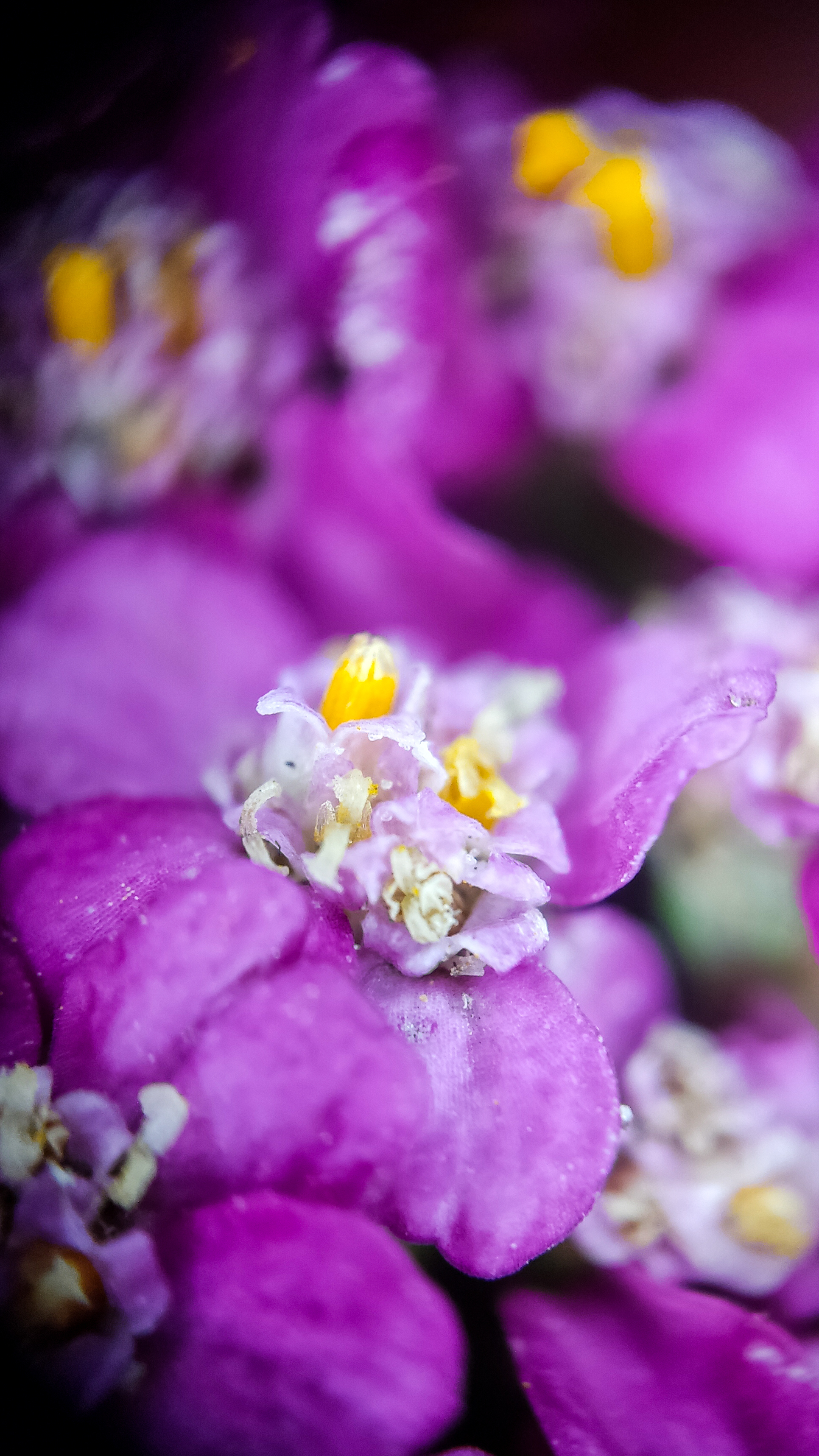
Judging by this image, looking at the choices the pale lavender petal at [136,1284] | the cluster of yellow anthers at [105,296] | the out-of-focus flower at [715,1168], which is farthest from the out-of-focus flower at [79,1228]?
the cluster of yellow anthers at [105,296]

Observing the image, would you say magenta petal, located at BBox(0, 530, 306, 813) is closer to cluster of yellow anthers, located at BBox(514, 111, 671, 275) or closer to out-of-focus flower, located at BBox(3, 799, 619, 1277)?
out-of-focus flower, located at BBox(3, 799, 619, 1277)

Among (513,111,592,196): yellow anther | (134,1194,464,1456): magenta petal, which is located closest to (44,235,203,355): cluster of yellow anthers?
(513,111,592,196): yellow anther

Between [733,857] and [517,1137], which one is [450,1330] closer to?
[517,1137]

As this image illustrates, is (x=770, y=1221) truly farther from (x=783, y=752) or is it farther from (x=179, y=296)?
(x=179, y=296)

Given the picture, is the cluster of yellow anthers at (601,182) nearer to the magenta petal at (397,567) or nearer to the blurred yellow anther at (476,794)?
the magenta petal at (397,567)

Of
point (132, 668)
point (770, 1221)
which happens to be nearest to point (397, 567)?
point (132, 668)

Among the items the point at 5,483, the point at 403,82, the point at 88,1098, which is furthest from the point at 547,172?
the point at 88,1098

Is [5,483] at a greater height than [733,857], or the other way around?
[5,483]
